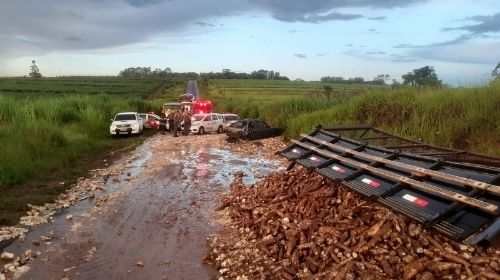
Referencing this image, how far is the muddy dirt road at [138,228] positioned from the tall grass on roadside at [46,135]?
98.6 inches

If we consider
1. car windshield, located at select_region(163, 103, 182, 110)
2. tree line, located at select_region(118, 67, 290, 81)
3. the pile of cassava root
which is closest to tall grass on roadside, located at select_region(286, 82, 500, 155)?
the pile of cassava root

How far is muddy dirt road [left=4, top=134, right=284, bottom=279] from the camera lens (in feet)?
25.6

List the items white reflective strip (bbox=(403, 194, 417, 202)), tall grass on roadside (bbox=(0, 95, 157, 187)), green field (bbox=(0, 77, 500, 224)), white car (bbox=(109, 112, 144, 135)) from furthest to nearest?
1. white car (bbox=(109, 112, 144, 135))
2. tall grass on roadside (bbox=(0, 95, 157, 187))
3. green field (bbox=(0, 77, 500, 224))
4. white reflective strip (bbox=(403, 194, 417, 202))

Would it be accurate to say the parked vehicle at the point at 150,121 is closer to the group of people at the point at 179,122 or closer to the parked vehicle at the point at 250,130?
the group of people at the point at 179,122

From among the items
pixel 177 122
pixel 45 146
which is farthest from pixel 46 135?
pixel 177 122

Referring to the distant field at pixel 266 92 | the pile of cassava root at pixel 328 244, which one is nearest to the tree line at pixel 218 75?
the distant field at pixel 266 92

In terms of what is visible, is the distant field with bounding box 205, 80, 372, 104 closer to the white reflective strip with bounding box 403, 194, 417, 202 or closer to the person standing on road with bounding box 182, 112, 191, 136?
the person standing on road with bounding box 182, 112, 191, 136

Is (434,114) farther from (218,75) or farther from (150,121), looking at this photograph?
(218,75)

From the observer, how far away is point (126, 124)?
97.8ft

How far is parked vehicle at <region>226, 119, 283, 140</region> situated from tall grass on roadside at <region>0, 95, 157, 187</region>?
7.77m

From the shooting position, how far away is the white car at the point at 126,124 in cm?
2941

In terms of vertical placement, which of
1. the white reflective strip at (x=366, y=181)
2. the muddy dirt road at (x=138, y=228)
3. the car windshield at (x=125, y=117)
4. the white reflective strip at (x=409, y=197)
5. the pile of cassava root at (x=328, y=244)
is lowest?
the muddy dirt road at (x=138, y=228)

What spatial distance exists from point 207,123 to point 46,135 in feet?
49.5

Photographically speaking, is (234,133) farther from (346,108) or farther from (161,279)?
(161,279)
